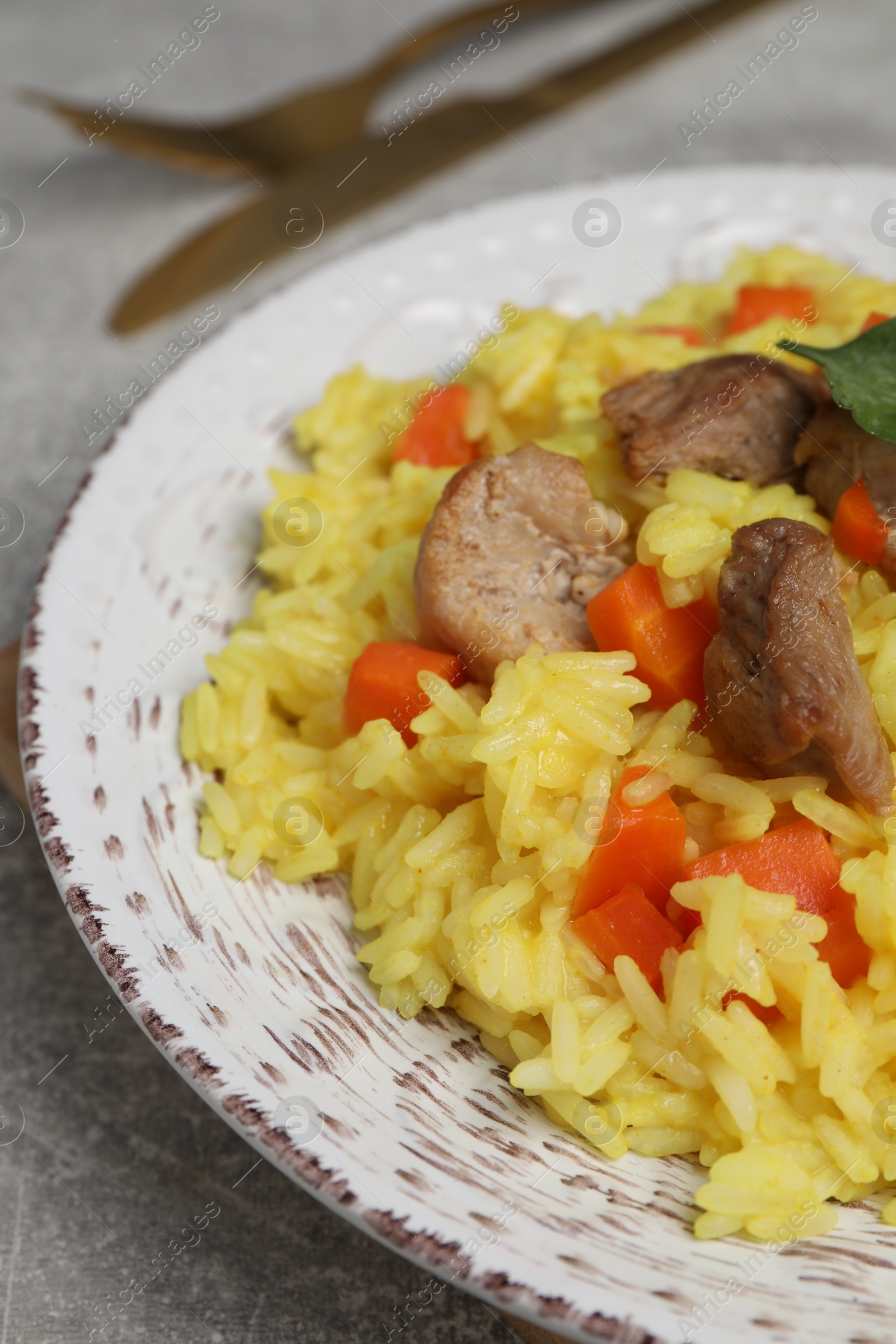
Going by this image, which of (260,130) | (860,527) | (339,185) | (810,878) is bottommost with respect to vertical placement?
(810,878)

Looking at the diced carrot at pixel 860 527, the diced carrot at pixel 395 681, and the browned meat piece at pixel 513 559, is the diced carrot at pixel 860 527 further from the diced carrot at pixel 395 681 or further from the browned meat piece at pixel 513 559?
the diced carrot at pixel 395 681

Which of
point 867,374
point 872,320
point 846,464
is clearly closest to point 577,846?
point 846,464

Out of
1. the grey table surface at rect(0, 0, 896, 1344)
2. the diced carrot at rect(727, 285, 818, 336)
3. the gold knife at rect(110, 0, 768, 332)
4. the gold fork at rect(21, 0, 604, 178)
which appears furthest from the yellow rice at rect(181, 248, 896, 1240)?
the gold fork at rect(21, 0, 604, 178)

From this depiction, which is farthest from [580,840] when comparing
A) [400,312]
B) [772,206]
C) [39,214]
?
[39,214]

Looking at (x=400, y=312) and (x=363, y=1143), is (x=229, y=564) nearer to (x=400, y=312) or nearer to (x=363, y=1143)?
(x=400, y=312)

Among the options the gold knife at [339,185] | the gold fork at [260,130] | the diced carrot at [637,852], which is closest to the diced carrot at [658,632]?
the diced carrot at [637,852]

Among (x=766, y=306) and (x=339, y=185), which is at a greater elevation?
(x=339, y=185)

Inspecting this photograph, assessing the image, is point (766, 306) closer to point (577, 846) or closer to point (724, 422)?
point (724, 422)
